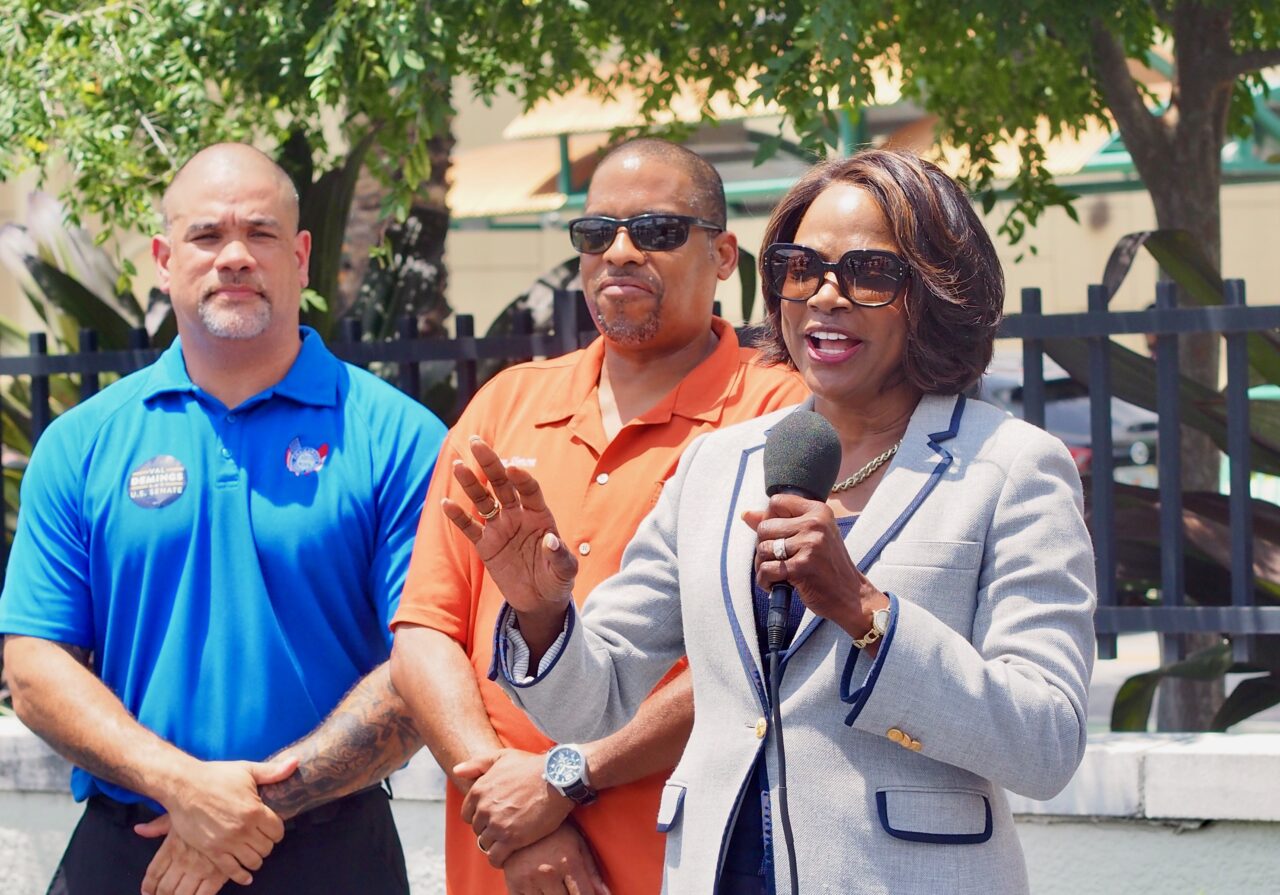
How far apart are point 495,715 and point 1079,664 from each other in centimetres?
129

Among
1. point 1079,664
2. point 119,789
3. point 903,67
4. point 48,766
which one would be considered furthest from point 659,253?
point 903,67

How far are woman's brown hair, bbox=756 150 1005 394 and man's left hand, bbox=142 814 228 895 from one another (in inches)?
71.5

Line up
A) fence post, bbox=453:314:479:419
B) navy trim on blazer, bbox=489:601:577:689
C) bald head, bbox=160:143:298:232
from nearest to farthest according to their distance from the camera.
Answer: navy trim on blazer, bbox=489:601:577:689
bald head, bbox=160:143:298:232
fence post, bbox=453:314:479:419

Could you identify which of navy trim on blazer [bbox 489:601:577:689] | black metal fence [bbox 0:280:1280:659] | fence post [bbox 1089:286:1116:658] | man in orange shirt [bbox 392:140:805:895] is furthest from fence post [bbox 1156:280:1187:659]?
navy trim on blazer [bbox 489:601:577:689]

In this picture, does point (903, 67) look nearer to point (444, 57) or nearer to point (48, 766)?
point (444, 57)

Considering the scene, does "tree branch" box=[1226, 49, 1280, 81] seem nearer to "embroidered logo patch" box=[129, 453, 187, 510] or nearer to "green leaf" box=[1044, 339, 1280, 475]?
"green leaf" box=[1044, 339, 1280, 475]

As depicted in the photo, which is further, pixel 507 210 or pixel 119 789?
pixel 507 210

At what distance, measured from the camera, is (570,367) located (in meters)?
3.53

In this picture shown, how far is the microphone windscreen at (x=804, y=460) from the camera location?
2.21m

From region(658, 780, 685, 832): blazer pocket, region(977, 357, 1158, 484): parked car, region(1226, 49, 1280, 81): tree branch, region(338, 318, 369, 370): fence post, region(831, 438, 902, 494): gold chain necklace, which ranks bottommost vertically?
region(977, 357, 1158, 484): parked car

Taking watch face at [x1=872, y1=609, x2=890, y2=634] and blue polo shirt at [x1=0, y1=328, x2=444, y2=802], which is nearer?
watch face at [x1=872, y1=609, x2=890, y2=634]

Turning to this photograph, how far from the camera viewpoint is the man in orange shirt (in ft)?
9.96

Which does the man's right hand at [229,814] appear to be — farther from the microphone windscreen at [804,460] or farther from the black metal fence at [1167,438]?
the black metal fence at [1167,438]

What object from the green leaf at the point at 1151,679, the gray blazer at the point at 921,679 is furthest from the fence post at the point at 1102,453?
the gray blazer at the point at 921,679
